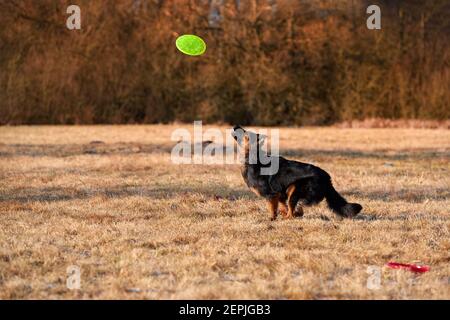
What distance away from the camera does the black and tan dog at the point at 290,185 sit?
24.3 ft

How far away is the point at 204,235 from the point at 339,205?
5.13 feet

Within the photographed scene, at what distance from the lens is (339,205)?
7418mm

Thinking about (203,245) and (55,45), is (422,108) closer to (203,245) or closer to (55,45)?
(55,45)

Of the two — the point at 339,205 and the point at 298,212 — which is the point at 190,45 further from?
the point at 339,205

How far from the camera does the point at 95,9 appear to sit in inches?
1107

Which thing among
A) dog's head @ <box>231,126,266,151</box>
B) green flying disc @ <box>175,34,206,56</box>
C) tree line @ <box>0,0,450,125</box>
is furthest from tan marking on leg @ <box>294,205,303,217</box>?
tree line @ <box>0,0,450,125</box>

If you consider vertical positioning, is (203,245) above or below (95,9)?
below

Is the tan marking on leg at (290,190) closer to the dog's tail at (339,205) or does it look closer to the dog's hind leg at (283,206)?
the dog's hind leg at (283,206)

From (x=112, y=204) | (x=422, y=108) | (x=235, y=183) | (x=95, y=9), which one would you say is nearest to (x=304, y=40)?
(x=422, y=108)

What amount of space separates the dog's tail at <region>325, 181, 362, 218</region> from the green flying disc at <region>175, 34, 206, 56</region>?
21.9 feet

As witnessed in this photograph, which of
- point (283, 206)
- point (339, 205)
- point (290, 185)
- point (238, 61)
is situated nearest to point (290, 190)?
point (290, 185)

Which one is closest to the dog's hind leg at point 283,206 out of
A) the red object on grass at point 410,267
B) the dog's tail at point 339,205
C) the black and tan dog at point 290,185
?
the black and tan dog at point 290,185

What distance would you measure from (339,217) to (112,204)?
108 inches

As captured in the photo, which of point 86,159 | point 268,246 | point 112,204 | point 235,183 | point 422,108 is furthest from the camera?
point 422,108
